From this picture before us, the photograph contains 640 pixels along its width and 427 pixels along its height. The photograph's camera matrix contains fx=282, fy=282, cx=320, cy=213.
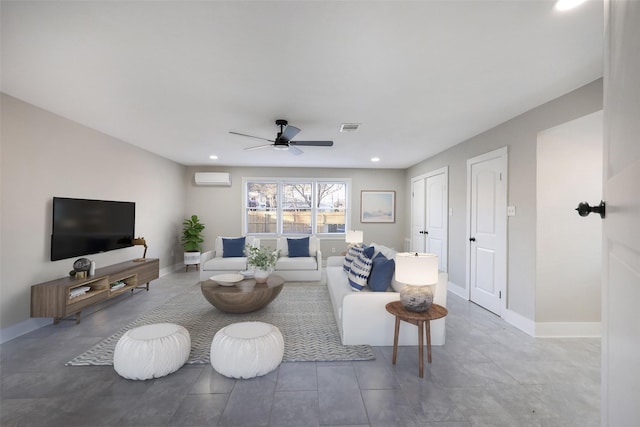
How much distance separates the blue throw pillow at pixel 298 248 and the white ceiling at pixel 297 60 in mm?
2651

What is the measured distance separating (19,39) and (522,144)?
4556mm

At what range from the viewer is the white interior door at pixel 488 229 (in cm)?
354

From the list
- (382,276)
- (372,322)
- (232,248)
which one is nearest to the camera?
(372,322)

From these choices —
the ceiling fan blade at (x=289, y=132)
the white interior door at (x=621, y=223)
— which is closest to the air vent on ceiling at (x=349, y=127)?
the ceiling fan blade at (x=289, y=132)

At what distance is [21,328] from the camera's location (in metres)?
2.93

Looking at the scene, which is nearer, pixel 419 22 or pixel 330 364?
pixel 419 22

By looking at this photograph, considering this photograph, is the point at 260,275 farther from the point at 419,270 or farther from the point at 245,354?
the point at 419,270

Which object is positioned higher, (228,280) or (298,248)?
(298,248)

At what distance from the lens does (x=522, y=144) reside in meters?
3.23

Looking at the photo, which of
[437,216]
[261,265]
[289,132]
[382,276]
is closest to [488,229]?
[437,216]

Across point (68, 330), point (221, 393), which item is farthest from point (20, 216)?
point (221, 393)

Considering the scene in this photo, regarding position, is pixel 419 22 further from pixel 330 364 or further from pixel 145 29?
pixel 330 364

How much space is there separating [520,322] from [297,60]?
3575 millimetres

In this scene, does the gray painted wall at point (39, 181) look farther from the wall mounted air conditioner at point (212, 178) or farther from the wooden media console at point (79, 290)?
the wall mounted air conditioner at point (212, 178)
